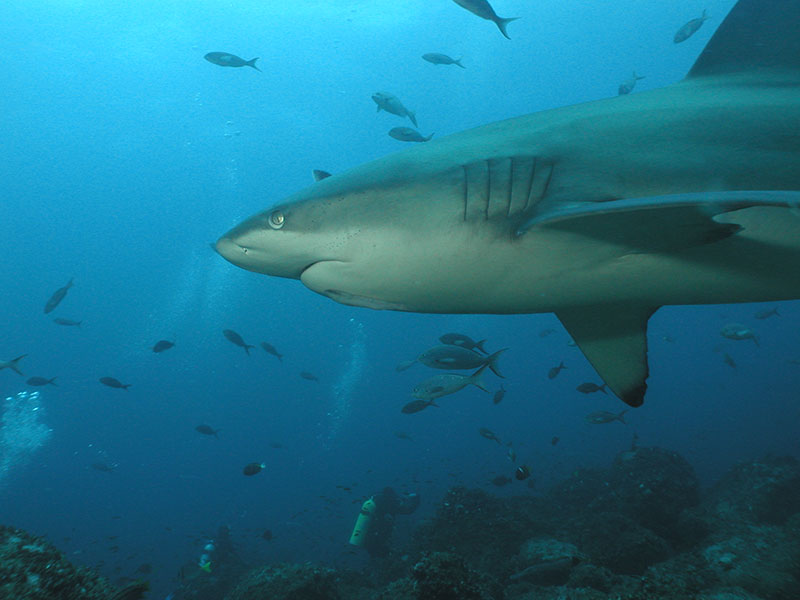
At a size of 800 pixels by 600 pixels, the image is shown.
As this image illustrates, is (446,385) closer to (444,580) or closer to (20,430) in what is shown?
(444,580)

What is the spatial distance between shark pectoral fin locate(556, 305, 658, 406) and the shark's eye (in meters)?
1.83

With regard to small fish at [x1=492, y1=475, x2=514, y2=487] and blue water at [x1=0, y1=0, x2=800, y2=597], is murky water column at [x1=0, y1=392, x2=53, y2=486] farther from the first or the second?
small fish at [x1=492, y1=475, x2=514, y2=487]

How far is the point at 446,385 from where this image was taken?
19.9 feet

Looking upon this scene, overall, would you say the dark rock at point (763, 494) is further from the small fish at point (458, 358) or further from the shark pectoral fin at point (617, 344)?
the shark pectoral fin at point (617, 344)

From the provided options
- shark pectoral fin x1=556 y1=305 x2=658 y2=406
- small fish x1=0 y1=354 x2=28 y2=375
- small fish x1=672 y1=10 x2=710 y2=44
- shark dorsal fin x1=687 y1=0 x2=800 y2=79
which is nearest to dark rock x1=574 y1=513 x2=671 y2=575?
shark pectoral fin x1=556 y1=305 x2=658 y2=406

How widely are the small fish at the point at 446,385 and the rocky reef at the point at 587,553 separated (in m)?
1.95

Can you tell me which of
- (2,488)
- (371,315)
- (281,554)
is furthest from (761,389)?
(2,488)

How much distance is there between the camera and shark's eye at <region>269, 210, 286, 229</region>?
163 centimetres

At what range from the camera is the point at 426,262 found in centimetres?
166

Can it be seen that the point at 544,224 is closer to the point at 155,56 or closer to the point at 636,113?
the point at 636,113

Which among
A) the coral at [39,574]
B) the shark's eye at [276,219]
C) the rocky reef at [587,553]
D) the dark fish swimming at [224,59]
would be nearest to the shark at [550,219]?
the shark's eye at [276,219]

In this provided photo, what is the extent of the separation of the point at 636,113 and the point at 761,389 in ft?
270

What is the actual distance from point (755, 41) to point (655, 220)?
1.83 meters

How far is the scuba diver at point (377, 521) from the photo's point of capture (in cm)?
1094
